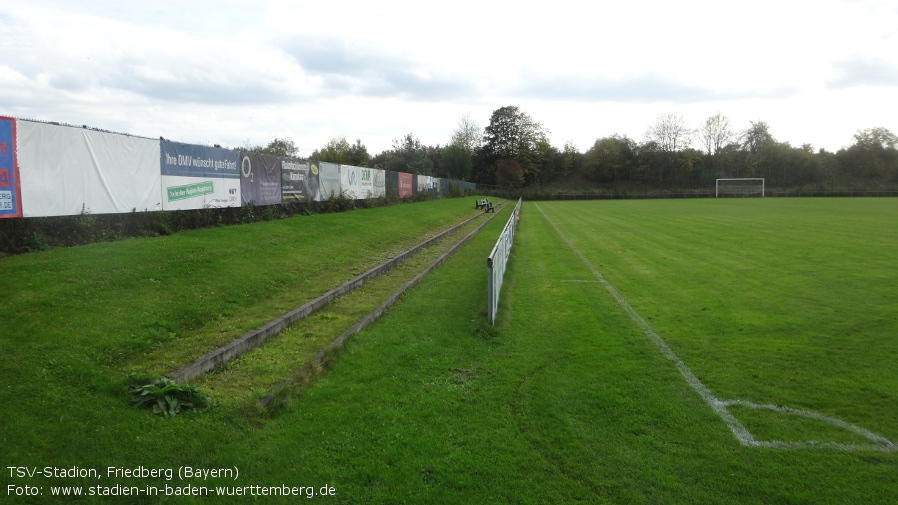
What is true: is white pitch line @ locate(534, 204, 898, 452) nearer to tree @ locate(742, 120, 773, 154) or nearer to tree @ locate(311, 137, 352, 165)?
tree @ locate(311, 137, 352, 165)

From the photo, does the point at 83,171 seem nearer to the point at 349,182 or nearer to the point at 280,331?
the point at 280,331

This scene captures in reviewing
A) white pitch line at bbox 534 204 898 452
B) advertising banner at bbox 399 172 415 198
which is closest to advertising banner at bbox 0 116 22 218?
white pitch line at bbox 534 204 898 452

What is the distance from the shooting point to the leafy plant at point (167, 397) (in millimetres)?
4191

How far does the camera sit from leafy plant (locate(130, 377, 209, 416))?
4.19 metres

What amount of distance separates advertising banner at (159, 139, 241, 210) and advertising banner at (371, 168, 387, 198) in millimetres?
12777

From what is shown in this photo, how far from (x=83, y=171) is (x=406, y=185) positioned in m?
25.4

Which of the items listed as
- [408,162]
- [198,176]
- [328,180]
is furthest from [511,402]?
[408,162]

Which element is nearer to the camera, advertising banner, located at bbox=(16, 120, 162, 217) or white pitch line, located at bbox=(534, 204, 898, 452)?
white pitch line, located at bbox=(534, 204, 898, 452)

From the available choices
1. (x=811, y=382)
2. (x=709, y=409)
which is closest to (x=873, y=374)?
(x=811, y=382)

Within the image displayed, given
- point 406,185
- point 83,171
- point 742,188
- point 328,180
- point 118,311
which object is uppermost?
point 742,188

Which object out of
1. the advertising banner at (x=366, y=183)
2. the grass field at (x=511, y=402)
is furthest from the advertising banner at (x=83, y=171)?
the advertising banner at (x=366, y=183)

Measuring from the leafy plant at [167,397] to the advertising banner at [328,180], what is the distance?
16533 millimetres

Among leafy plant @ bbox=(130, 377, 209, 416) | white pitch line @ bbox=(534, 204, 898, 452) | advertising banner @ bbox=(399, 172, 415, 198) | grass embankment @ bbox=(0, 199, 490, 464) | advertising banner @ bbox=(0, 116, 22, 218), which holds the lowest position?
white pitch line @ bbox=(534, 204, 898, 452)

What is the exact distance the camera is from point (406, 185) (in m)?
34.4
